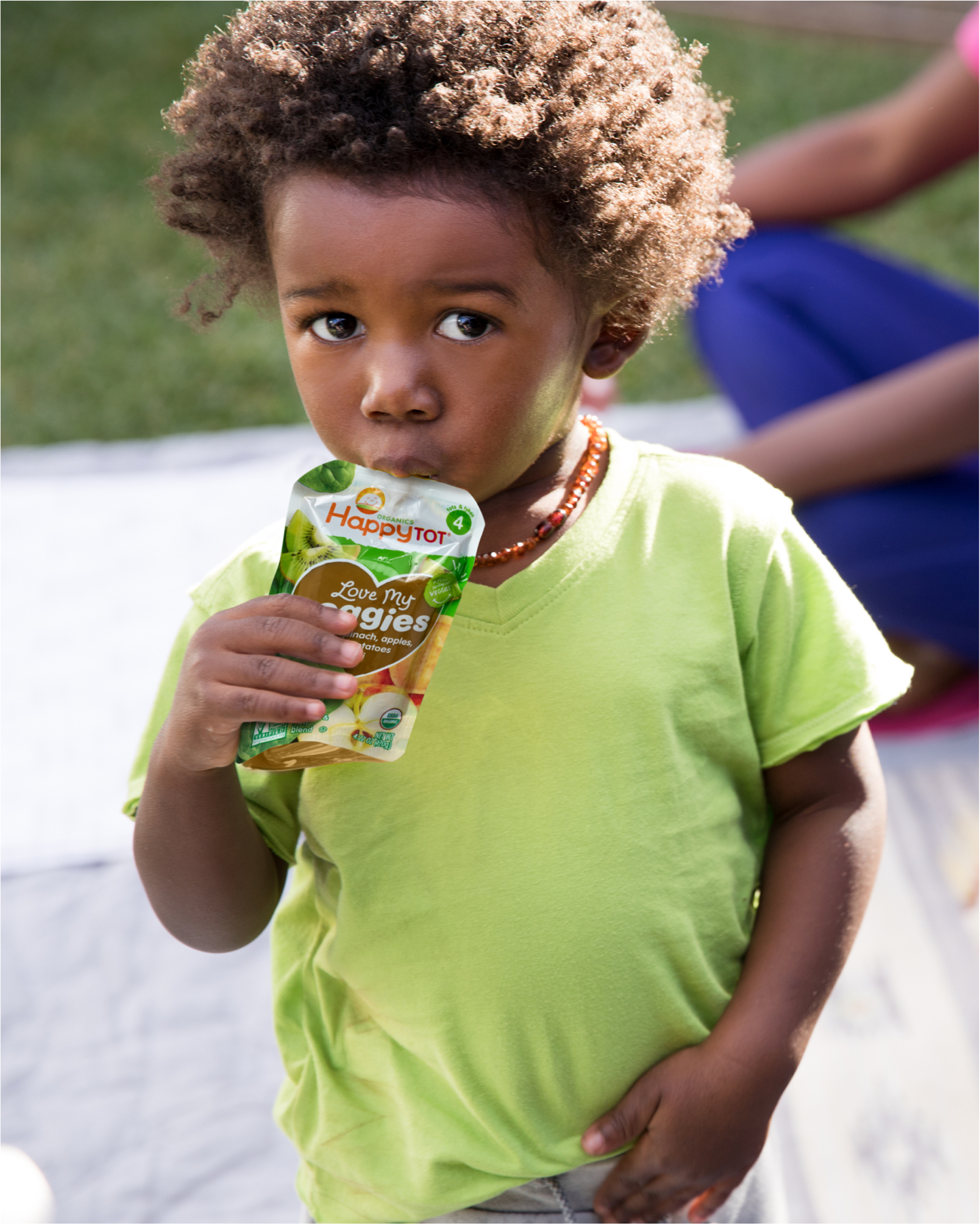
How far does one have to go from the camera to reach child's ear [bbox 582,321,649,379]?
90cm

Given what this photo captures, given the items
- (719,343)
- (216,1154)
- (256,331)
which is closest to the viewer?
(216,1154)

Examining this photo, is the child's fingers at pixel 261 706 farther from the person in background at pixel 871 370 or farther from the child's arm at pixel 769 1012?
the person in background at pixel 871 370

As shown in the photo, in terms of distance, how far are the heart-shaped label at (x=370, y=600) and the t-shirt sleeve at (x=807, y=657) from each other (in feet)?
0.87

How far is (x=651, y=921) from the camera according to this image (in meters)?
0.88

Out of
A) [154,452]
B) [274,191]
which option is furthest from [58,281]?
[274,191]

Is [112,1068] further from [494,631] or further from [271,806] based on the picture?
[494,631]

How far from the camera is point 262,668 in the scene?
738 mm

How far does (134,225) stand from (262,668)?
291cm

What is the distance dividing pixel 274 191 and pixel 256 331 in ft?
7.37

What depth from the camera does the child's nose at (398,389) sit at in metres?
0.72

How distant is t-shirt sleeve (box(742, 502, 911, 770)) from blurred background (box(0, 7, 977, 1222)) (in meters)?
0.41

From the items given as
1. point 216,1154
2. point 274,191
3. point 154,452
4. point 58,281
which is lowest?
point 216,1154

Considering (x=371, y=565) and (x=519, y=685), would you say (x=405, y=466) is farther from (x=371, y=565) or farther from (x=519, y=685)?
(x=519, y=685)

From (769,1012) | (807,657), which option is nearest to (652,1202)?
(769,1012)
